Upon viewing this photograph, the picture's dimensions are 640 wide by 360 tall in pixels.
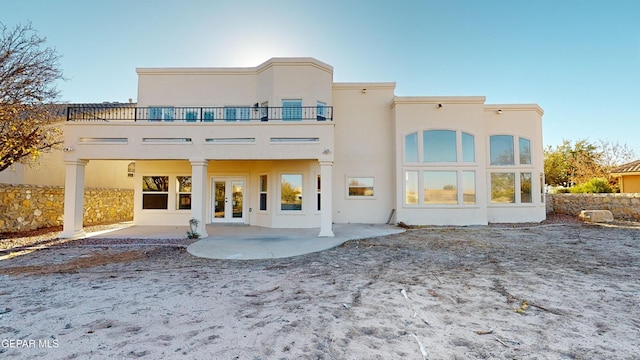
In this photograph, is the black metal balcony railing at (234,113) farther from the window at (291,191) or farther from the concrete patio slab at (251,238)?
the concrete patio slab at (251,238)

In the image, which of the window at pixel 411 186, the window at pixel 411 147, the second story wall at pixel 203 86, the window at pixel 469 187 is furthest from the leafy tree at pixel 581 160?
the second story wall at pixel 203 86

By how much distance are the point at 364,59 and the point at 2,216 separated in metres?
15.9

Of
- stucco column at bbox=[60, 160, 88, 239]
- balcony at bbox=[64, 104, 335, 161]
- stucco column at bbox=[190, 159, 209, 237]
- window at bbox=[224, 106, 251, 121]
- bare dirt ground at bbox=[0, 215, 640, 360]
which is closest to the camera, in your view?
bare dirt ground at bbox=[0, 215, 640, 360]

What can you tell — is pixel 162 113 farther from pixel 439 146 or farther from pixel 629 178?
pixel 629 178

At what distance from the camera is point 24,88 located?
941cm

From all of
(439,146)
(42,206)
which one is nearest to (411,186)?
(439,146)

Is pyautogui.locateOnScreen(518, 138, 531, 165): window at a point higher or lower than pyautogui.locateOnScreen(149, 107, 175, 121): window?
lower

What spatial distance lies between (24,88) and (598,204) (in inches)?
1003

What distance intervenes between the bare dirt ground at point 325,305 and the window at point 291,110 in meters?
7.04

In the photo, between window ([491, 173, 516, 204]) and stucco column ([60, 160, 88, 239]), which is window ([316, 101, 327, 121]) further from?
stucco column ([60, 160, 88, 239])

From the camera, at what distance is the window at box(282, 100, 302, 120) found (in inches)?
510

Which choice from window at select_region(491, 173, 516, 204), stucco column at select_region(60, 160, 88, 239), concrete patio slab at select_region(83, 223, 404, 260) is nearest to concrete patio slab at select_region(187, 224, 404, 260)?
concrete patio slab at select_region(83, 223, 404, 260)

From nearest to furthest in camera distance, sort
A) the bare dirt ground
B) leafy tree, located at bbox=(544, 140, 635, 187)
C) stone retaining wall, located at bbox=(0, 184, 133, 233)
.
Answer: the bare dirt ground, stone retaining wall, located at bbox=(0, 184, 133, 233), leafy tree, located at bbox=(544, 140, 635, 187)

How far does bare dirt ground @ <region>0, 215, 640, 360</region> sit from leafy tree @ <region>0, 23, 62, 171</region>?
427 cm
